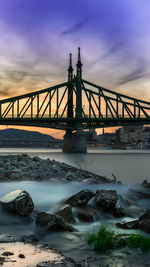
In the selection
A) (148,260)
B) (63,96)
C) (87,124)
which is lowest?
(148,260)

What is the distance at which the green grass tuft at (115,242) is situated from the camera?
5129 mm

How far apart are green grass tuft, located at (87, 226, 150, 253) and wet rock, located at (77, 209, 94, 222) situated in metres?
1.71

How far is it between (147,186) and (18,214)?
20.2ft

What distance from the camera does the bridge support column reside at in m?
72.8

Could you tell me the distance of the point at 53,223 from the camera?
616cm

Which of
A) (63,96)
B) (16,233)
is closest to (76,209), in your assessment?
(16,233)

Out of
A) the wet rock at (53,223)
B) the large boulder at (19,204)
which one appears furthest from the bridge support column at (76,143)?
the wet rock at (53,223)

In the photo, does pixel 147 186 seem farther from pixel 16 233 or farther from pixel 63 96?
pixel 63 96

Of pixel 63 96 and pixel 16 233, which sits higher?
pixel 63 96

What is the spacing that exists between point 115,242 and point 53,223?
1.55m

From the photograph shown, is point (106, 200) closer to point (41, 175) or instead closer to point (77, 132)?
point (41, 175)

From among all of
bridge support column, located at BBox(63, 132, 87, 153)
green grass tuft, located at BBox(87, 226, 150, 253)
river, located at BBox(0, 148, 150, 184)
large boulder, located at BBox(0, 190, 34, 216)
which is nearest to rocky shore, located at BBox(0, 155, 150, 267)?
large boulder, located at BBox(0, 190, 34, 216)

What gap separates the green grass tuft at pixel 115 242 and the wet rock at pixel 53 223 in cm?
83

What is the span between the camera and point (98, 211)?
25.3 ft
